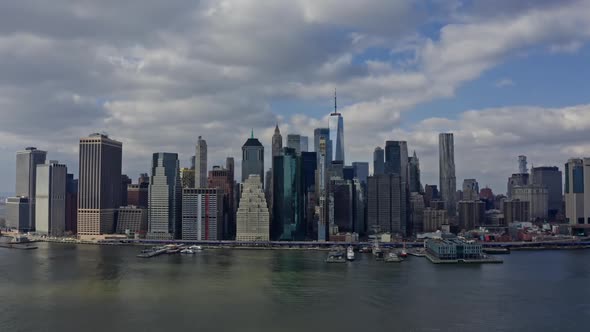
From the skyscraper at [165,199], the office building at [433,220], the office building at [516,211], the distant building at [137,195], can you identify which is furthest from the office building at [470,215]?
the distant building at [137,195]

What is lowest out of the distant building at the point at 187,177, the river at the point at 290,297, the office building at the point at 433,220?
the river at the point at 290,297

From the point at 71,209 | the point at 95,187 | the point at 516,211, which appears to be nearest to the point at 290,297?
the point at 95,187

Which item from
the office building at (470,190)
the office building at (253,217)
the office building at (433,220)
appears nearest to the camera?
the office building at (253,217)

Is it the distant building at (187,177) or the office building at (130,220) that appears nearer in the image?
the office building at (130,220)

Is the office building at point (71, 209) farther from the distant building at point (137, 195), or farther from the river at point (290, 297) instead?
the river at point (290, 297)

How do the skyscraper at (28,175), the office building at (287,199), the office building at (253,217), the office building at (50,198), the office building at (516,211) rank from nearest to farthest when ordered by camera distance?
the office building at (253,217) < the office building at (287,199) < the office building at (50,198) < the skyscraper at (28,175) < the office building at (516,211)

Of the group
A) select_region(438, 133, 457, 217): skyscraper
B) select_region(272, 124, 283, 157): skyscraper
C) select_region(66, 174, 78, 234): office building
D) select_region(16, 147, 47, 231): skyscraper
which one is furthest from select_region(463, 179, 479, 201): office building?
select_region(16, 147, 47, 231): skyscraper

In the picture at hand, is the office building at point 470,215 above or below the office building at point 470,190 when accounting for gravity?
below

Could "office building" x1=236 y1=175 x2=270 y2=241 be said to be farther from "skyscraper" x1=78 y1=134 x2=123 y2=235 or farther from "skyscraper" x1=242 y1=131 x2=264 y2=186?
"skyscraper" x1=78 y1=134 x2=123 y2=235
